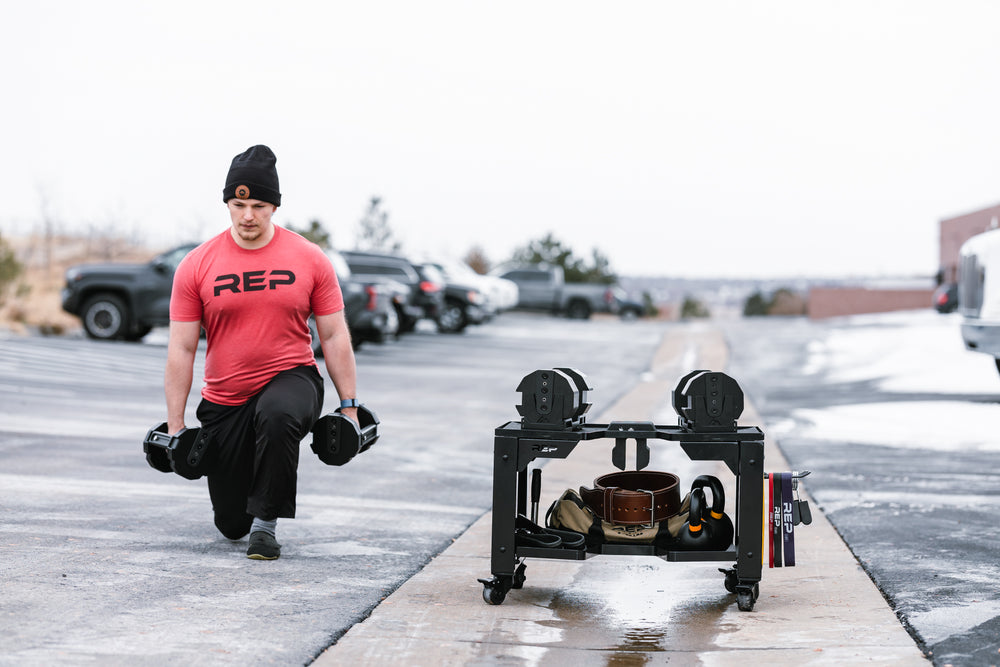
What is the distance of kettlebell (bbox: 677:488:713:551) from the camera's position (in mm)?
4797

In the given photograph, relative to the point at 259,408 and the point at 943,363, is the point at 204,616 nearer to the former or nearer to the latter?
the point at 259,408

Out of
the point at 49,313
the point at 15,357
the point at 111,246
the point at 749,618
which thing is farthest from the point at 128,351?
the point at 111,246

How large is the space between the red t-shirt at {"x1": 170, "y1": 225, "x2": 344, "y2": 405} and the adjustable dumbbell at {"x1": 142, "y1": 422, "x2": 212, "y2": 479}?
0.21m

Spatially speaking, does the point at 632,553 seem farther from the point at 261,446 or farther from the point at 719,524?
the point at 261,446

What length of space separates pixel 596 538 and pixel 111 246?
158 feet

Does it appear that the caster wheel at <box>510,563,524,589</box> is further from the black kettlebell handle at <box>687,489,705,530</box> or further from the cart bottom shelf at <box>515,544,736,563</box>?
the black kettlebell handle at <box>687,489,705,530</box>

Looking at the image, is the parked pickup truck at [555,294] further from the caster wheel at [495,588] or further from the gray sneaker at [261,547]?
the caster wheel at [495,588]

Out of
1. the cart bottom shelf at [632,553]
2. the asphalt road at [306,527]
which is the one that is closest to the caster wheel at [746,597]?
the cart bottom shelf at [632,553]

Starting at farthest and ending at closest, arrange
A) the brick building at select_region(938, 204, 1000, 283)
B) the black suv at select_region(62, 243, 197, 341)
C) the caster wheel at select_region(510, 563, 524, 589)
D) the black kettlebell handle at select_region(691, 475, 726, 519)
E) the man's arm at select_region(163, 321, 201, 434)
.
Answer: the brick building at select_region(938, 204, 1000, 283)
the black suv at select_region(62, 243, 197, 341)
the man's arm at select_region(163, 321, 201, 434)
the caster wheel at select_region(510, 563, 524, 589)
the black kettlebell handle at select_region(691, 475, 726, 519)

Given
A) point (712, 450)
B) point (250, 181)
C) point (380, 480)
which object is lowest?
point (380, 480)

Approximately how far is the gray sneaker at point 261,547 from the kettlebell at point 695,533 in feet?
6.20

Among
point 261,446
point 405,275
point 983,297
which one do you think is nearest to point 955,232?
point 405,275

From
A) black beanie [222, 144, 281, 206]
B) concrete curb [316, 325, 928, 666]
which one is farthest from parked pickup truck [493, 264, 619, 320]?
black beanie [222, 144, 281, 206]

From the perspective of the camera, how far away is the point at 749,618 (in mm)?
4676
